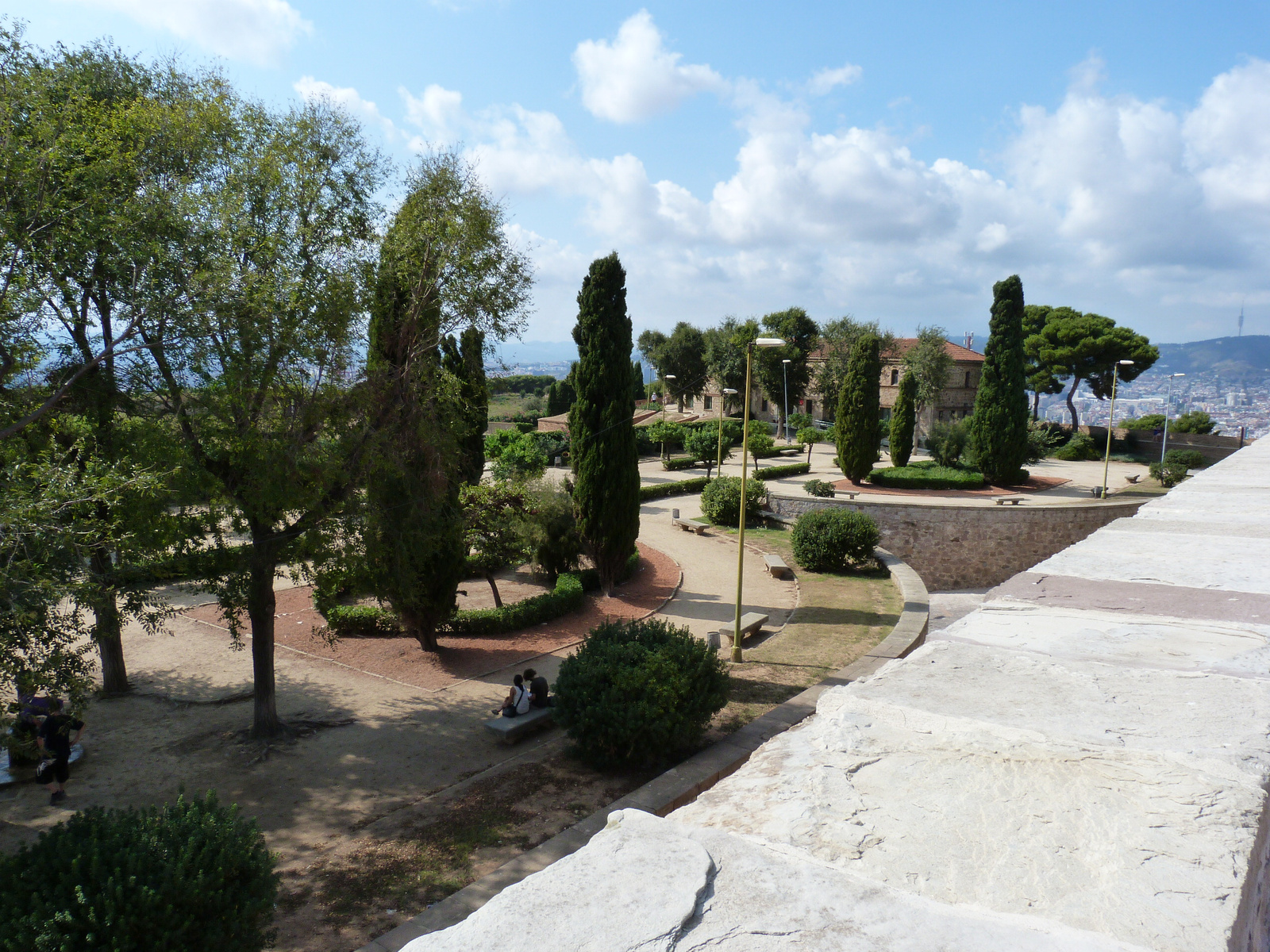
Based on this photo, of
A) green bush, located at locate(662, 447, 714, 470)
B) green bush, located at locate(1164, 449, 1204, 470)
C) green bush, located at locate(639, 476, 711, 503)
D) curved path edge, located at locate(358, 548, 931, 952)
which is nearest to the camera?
curved path edge, located at locate(358, 548, 931, 952)

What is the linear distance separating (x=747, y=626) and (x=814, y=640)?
1201mm

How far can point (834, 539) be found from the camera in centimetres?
1866

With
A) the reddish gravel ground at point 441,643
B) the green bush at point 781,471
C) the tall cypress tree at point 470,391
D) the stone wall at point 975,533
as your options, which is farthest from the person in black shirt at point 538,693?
the green bush at point 781,471

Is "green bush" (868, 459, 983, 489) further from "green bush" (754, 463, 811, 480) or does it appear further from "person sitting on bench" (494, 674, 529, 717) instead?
"person sitting on bench" (494, 674, 529, 717)

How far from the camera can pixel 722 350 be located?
60312 mm

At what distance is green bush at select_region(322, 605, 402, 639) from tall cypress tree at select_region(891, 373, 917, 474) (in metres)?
28.6

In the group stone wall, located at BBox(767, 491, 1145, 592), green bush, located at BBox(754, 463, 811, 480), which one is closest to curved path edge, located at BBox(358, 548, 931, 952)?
stone wall, located at BBox(767, 491, 1145, 592)

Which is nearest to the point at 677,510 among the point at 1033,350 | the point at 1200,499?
the point at 1200,499

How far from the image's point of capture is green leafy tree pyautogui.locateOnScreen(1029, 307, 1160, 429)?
52.0 meters

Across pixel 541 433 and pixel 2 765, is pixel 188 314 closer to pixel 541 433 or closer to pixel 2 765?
pixel 2 765

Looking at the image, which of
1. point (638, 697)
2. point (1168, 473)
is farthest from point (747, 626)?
point (1168, 473)

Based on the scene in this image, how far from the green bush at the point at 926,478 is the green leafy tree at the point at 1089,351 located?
24.5 m

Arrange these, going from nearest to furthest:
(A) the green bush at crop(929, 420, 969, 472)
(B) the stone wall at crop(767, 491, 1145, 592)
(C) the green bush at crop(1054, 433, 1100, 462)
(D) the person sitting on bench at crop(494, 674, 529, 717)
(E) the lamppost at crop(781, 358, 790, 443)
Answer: (D) the person sitting on bench at crop(494, 674, 529, 717)
(B) the stone wall at crop(767, 491, 1145, 592)
(A) the green bush at crop(929, 420, 969, 472)
(C) the green bush at crop(1054, 433, 1100, 462)
(E) the lamppost at crop(781, 358, 790, 443)

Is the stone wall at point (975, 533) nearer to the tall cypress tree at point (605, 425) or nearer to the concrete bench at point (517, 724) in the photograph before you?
the tall cypress tree at point (605, 425)
